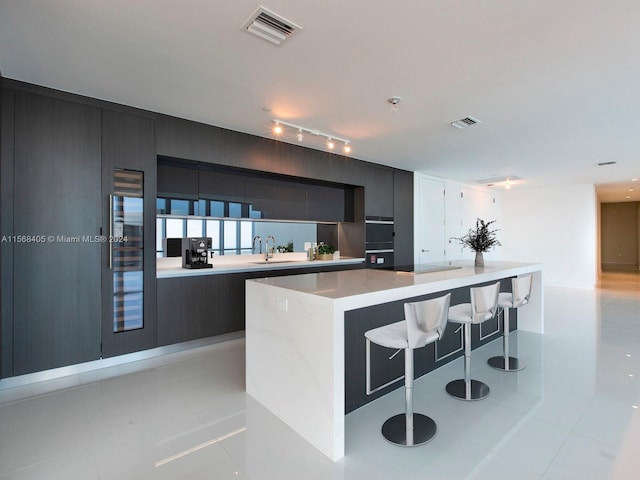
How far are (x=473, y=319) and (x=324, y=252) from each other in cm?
320

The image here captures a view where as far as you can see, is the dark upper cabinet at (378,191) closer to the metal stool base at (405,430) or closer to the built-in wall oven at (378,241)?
the built-in wall oven at (378,241)

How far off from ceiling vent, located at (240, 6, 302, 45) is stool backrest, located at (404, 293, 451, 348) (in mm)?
1887

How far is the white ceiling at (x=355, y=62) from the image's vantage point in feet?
6.32

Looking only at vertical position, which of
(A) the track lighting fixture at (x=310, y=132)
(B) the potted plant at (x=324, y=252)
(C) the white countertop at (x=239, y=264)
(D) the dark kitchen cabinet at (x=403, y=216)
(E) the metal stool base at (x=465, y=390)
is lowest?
(E) the metal stool base at (x=465, y=390)

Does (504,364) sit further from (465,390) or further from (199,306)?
(199,306)

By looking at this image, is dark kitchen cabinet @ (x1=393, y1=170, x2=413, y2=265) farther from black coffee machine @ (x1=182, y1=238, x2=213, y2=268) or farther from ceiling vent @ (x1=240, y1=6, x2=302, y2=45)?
ceiling vent @ (x1=240, y1=6, x2=302, y2=45)

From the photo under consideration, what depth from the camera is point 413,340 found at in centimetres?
196

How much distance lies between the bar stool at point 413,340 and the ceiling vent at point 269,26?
6.15 feet

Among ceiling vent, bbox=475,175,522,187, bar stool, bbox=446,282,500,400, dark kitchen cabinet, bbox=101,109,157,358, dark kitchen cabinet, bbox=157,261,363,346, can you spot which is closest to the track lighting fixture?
dark kitchen cabinet, bbox=101,109,157,358

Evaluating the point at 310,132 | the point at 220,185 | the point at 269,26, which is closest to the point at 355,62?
the point at 269,26

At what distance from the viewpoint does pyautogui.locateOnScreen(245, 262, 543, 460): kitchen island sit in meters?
1.90

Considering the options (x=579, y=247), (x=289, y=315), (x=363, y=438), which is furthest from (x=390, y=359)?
(x=579, y=247)

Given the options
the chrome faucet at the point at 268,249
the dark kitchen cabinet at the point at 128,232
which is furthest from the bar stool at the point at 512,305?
the dark kitchen cabinet at the point at 128,232

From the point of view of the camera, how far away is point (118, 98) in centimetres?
313
